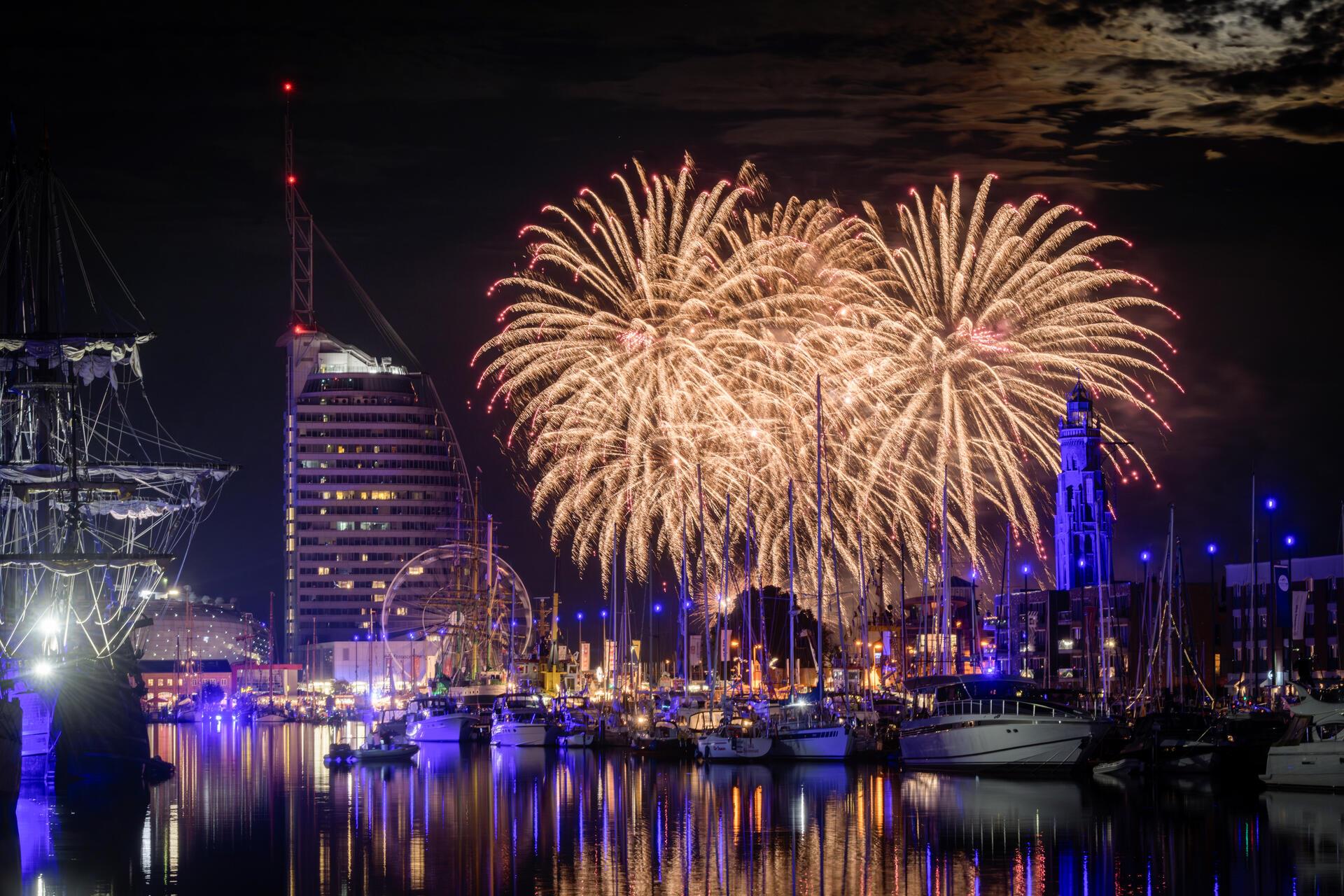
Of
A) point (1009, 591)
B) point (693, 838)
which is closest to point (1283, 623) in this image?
point (1009, 591)

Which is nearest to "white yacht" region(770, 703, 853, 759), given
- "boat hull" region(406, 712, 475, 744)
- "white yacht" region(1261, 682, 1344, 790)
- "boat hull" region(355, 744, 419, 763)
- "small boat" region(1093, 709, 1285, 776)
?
"small boat" region(1093, 709, 1285, 776)

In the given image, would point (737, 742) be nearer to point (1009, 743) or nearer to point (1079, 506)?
point (1009, 743)

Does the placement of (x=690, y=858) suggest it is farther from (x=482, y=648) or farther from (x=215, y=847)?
(x=482, y=648)

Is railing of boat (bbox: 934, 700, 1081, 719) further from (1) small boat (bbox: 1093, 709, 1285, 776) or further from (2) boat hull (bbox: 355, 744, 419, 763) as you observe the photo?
(2) boat hull (bbox: 355, 744, 419, 763)

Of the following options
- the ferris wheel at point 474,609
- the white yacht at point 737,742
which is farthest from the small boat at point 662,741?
the ferris wheel at point 474,609

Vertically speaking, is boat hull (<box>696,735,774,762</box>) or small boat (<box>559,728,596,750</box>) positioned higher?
boat hull (<box>696,735,774,762</box>)

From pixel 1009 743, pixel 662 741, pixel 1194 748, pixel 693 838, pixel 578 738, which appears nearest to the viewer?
pixel 693 838
